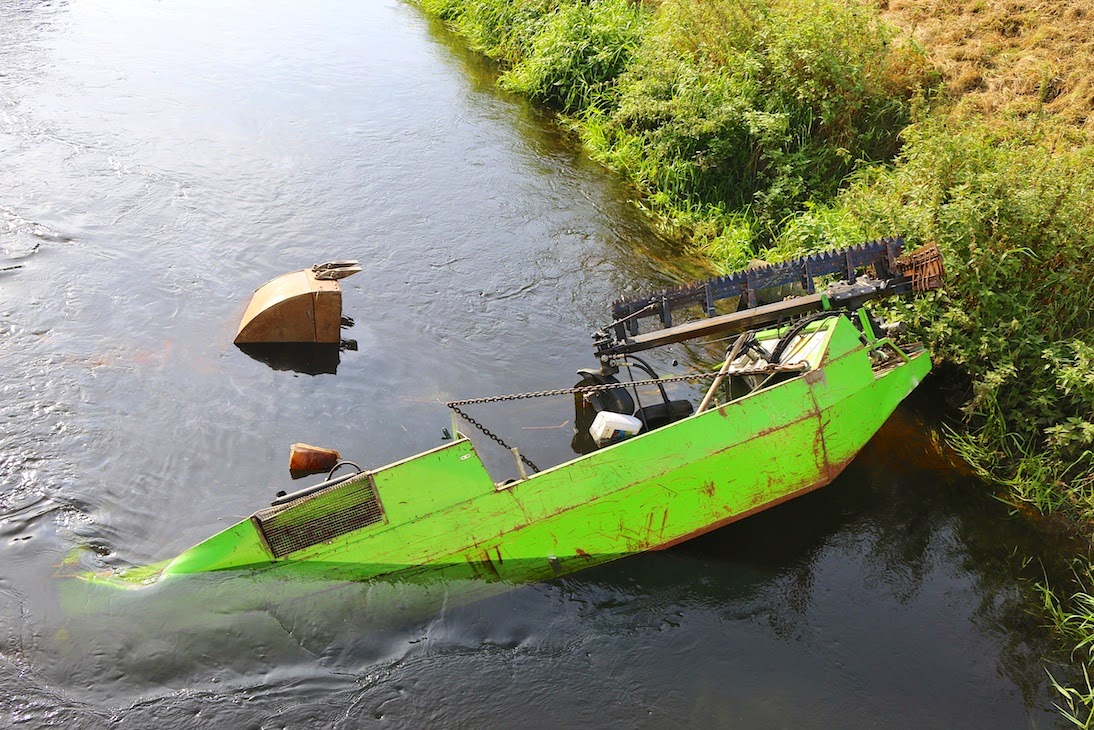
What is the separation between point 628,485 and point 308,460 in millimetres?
3088

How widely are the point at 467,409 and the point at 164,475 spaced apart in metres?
3.02

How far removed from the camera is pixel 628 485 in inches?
271

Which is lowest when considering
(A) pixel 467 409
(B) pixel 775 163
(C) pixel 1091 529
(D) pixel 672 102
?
(C) pixel 1091 529

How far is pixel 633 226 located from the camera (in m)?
12.8

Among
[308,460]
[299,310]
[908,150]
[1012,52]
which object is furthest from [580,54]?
[308,460]

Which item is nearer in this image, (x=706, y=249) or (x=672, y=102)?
(x=706, y=249)

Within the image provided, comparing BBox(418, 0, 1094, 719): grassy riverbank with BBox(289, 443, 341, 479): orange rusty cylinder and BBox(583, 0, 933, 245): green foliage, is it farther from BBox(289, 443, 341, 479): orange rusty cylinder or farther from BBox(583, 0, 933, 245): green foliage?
BBox(289, 443, 341, 479): orange rusty cylinder

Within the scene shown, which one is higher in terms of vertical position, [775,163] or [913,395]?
[775,163]

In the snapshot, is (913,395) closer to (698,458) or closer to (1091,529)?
Answer: (1091,529)

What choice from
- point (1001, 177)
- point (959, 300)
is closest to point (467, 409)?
point (959, 300)

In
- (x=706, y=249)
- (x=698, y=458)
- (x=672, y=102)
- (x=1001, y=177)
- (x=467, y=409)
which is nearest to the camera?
(x=698, y=458)

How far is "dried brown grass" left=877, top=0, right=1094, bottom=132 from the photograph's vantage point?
37.4 feet

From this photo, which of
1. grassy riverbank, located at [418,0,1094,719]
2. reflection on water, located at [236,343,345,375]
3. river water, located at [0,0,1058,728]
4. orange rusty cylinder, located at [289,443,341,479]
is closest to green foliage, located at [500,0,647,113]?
grassy riverbank, located at [418,0,1094,719]

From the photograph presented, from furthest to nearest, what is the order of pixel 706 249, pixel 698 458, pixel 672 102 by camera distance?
pixel 672 102 → pixel 706 249 → pixel 698 458
